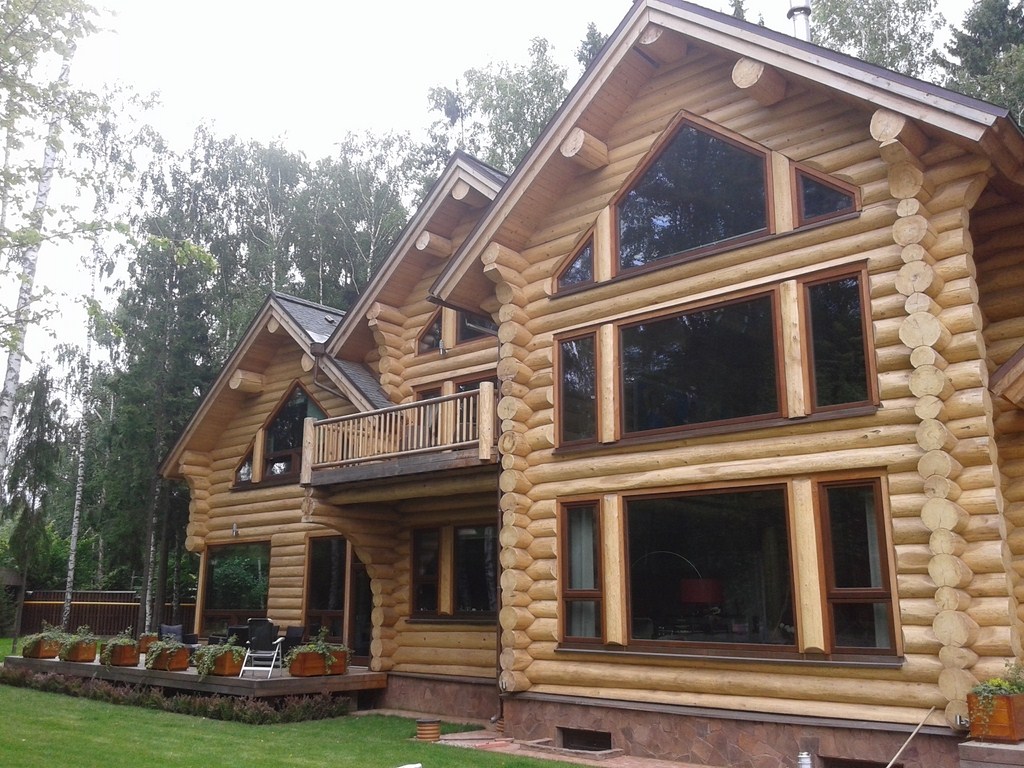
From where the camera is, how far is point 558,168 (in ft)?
41.8

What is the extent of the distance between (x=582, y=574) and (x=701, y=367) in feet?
10.5

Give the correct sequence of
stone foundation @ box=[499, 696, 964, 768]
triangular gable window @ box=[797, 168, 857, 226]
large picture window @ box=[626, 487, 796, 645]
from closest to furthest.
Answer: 1. stone foundation @ box=[499, 696, 964, 768]
2. large picture window @ box=[626, 487, 796, 645]
3. triangular gable window @ box=[797, 168, 857, 226]

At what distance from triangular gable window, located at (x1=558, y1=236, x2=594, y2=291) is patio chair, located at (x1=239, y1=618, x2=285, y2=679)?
755 centimetres

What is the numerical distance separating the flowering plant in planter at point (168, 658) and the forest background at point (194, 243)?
5.06 meters

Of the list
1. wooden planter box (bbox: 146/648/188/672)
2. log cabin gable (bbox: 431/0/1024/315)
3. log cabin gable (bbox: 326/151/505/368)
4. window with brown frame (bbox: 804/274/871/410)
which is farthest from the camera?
log cabin gable (bbox: 326/151/505/368)

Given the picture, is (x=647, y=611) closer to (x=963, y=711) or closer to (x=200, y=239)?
(x=963, y=711)

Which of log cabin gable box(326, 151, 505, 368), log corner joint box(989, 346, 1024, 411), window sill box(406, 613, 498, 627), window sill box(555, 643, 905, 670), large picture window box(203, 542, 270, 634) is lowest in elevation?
window sill box(555, 643, 905, 670)

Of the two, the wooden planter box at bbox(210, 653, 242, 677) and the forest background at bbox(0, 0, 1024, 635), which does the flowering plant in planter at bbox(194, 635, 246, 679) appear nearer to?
the wooden planter box at bbox(210, 653, 242, 677)

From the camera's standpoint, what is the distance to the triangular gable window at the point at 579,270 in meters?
12.7

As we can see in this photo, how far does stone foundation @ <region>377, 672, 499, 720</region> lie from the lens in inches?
551

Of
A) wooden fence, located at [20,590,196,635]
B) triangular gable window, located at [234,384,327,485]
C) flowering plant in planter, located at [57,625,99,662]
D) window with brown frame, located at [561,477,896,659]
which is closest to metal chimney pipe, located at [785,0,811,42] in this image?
window with brown frame, located at [561,477,896,659]

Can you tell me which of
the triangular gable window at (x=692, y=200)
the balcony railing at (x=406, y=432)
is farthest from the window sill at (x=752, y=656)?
the triangular gable window at (x=692, y=200)

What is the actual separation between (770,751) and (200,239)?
1262 inches

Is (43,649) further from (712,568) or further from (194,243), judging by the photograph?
(712,568)
